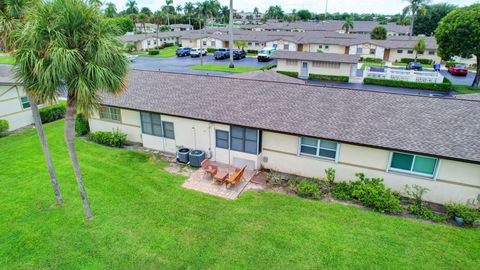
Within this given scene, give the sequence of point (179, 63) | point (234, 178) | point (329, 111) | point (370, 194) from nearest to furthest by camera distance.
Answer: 1. point (370, 194)
2. point (234, 178)
3. point (329, 111)
4. point (179, 63)

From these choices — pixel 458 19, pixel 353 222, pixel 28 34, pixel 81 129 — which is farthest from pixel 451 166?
pixel 458 19

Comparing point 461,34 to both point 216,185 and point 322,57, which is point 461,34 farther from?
point 216,185

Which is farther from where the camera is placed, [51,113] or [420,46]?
[420,46]

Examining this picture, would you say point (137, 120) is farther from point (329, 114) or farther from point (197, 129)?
point (329, 114)

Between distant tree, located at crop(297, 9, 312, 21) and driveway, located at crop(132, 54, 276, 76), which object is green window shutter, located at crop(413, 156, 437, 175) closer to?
driveway, located at crop(132, 54, 276, 76)

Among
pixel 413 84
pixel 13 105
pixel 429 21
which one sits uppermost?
pixel 429 21

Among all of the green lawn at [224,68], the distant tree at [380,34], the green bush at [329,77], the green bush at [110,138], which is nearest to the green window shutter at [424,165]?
the green bush at [110,138]

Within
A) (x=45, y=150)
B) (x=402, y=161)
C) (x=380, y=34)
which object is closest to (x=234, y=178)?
(x=402, y=161)

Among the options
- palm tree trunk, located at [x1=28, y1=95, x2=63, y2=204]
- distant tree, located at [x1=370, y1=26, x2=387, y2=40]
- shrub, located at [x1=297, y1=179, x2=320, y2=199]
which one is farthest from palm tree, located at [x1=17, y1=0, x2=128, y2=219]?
distant tree, located at [x1=370, y1=26, x2=387, y2=40]
